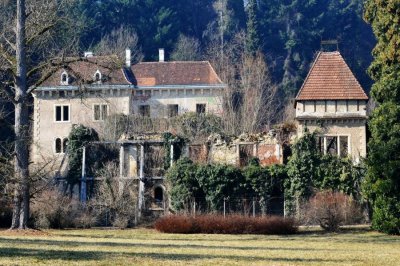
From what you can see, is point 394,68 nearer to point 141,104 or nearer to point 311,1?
point 141,104

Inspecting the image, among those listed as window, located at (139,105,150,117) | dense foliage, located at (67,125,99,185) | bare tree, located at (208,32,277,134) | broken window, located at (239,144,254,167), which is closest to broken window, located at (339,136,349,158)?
broken window, located at (239,144,254,167)

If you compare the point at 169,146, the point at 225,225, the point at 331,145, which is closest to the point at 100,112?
the point at 169,146

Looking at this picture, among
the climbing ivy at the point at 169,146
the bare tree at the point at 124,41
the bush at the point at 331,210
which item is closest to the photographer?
the bush at the point at 331,210

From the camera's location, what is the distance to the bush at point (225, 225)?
3788cm

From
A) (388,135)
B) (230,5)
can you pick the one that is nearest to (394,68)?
(388,135)

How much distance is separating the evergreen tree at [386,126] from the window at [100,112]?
71.7 ft

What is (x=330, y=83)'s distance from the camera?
1873 inches

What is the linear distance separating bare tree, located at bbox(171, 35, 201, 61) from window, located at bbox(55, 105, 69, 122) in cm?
2486

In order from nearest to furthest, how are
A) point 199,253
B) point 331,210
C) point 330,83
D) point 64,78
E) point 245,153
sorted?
point 199,253, point 331,210, point 330,83, point 245,153, point 64,78

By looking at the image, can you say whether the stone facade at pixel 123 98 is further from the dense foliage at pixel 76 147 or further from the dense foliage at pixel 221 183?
the dense foliage at pixel 221 183

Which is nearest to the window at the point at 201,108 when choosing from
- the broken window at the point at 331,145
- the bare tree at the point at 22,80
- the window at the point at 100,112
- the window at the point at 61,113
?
the window at the point at 100,112

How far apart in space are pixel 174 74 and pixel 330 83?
65.3 ft

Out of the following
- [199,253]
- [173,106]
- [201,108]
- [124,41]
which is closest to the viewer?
[199,253]

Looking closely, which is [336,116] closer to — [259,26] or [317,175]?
[317,175]
